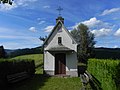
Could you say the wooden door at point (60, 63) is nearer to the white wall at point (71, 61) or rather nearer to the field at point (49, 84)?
the white wall at point (71, 61)

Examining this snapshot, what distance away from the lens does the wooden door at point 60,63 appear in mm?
28594

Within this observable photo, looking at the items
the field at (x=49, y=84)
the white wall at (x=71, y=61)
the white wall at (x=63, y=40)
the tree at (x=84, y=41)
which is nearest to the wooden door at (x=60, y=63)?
the white wall at (x=71, y=61)

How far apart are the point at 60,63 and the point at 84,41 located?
102 feet

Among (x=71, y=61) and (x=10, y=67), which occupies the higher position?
(x=71, y=61)

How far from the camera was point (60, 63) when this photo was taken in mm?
28766

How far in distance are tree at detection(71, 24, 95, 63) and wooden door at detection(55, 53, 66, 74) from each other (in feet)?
95.4

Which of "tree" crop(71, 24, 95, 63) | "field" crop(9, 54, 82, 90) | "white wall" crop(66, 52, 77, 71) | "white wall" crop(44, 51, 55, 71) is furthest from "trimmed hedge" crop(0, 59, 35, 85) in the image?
"tree" crop(71, 24, 95, 63)

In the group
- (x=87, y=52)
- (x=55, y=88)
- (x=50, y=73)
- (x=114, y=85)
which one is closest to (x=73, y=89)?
(x=55, y=88)

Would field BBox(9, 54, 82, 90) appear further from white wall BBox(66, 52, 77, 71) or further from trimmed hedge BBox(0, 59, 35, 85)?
white wall BBox(66, 52, 77, 71)

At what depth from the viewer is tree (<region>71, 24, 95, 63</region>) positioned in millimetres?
58156

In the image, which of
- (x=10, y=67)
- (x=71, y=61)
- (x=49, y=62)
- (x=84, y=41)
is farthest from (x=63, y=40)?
(x=84, y=41)

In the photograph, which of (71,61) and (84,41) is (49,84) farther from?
(84,41)

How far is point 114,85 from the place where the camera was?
1045cm

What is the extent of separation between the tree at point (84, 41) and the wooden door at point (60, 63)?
2909cm
